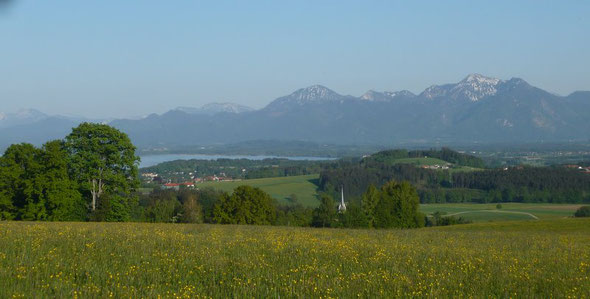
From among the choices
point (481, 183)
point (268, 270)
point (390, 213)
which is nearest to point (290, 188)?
point (481, 183)

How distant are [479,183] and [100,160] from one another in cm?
13213

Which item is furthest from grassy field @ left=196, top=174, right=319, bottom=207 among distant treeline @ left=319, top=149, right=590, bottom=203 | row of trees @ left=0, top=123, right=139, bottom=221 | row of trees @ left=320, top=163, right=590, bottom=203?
row of trees @ left=0, top=123, right=139, bottom=221

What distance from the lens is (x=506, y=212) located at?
110500 millimetres

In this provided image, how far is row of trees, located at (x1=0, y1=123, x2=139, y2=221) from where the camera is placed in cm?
4472

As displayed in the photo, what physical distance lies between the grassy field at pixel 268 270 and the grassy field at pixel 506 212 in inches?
3448

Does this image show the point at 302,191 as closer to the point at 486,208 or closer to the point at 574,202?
the point at 486,208

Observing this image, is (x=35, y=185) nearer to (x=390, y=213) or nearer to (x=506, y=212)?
(x=390, y=213)

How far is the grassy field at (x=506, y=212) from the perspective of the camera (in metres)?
100

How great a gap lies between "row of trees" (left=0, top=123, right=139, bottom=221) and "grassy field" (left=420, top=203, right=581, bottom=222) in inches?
2791

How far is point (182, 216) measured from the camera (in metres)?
70.7

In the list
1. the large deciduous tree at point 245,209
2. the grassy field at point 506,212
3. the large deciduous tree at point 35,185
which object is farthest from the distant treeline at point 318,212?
the grassy field at point 506,212

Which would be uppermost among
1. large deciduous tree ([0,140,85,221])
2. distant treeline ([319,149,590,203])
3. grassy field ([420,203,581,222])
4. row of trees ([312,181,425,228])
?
large deciduous tree ([0,140,85,221])

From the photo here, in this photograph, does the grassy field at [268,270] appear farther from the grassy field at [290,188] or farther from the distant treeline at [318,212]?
the grassy field at [290,188]

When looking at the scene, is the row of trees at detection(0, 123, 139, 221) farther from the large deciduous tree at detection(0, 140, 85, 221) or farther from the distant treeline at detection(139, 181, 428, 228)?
the distant treeline at detection(139, 181, 428, 228)
